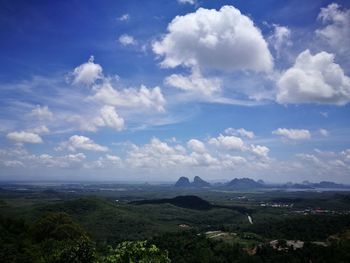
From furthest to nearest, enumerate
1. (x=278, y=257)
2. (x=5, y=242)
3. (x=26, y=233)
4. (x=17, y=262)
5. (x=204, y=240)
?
(x=204, y=240) → (x=278, y=257) → (x=26, y=233) → (x=5, y=242) → (x=17, y=262)

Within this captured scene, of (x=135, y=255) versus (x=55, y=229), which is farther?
(x=55, y=229)

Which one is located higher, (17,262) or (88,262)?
(88,262)

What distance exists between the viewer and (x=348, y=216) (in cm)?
14950

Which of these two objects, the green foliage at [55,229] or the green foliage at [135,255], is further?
the green foliage at [55,229]

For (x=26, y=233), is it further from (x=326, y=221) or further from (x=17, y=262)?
(x=326, y=221)

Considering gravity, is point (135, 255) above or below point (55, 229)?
above


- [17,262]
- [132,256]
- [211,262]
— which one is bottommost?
[211,262]

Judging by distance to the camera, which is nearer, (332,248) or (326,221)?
(332,248)

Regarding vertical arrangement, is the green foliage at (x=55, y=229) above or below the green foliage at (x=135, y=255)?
below

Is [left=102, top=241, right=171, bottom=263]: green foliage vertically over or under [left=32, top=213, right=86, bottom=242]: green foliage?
over

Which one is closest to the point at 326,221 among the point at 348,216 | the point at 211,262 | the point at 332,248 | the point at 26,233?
the point at 348,216

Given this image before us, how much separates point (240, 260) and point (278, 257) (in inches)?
445

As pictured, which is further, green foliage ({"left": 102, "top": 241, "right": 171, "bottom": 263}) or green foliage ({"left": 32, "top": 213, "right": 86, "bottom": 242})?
green foliage ({"left": 32, "top": 213, "right": 86, "bottom": 242})

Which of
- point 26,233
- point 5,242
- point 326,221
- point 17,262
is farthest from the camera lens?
point 326,221
